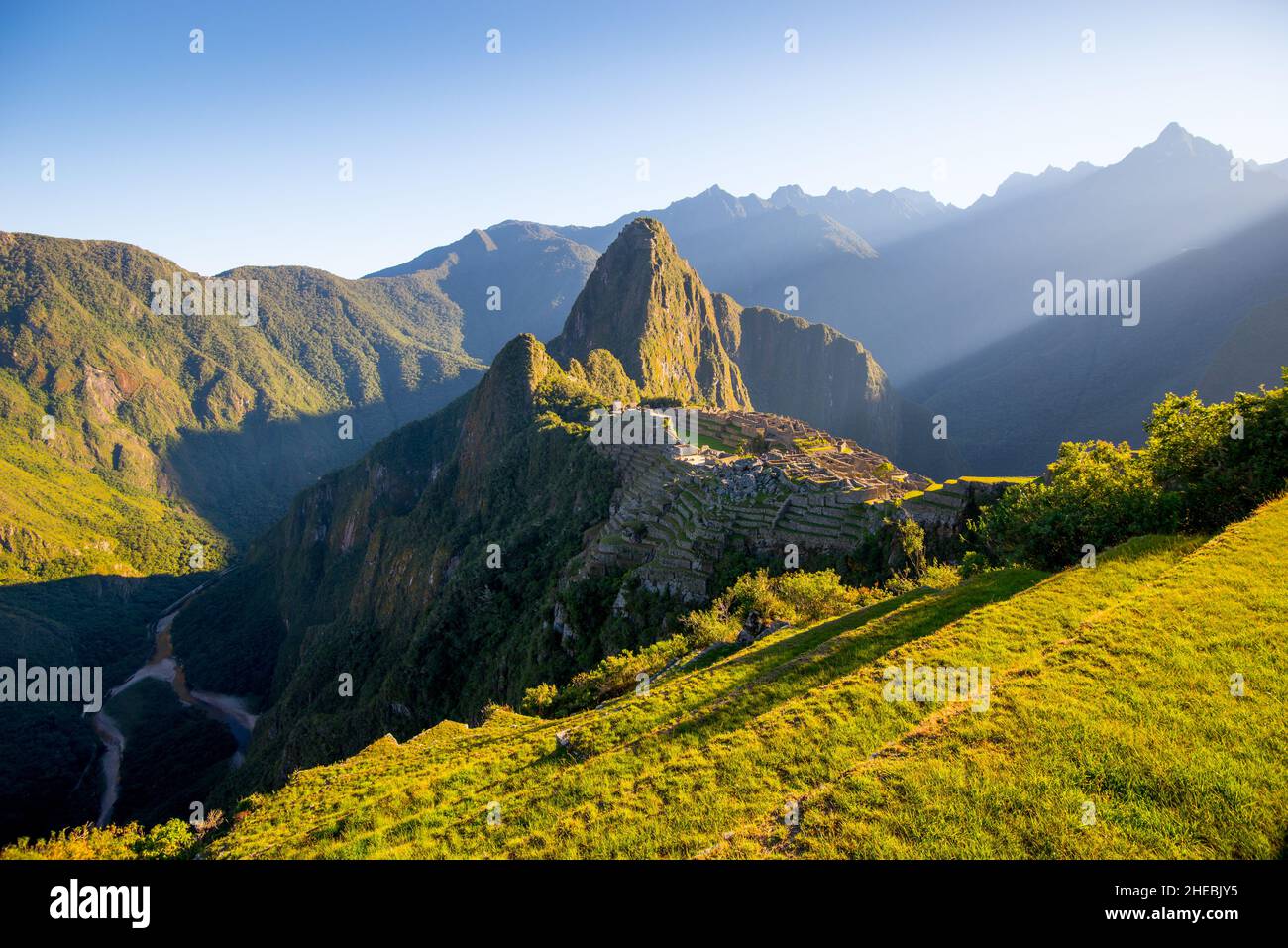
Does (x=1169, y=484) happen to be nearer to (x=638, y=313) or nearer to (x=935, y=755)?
(x=935, y=755)

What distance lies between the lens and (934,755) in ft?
31.4

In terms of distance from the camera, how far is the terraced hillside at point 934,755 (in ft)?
26.2

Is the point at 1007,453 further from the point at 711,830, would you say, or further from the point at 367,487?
the point at 711,830

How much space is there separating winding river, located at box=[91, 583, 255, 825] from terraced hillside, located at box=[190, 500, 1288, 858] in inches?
3854

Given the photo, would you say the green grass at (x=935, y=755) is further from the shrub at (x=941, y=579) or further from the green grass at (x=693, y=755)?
the shrub at (x=941, y=579)

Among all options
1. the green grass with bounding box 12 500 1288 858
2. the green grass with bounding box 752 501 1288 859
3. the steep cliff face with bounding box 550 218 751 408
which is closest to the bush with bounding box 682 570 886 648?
the green grass with bounding box 12 500 1288 858

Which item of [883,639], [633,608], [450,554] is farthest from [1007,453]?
[883,639]

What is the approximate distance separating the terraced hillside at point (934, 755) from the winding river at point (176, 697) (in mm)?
97897

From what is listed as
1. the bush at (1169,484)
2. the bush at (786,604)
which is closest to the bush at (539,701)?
the bush at (786,604)

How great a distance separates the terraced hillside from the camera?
26.2ft

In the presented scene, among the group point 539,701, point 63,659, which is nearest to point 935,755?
point 539,701
